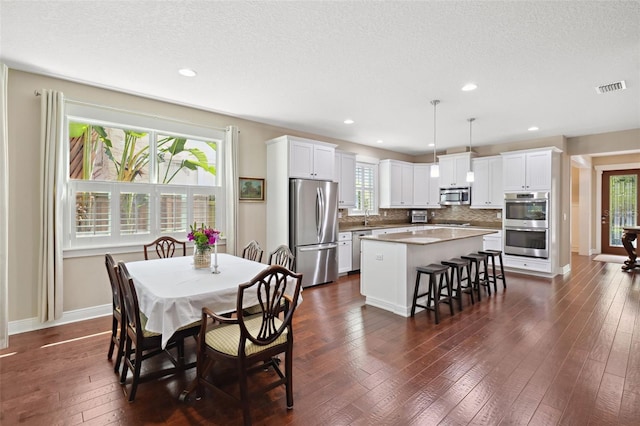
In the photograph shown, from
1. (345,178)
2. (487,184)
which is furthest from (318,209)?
(487,184)

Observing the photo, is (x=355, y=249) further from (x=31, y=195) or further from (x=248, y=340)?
(x=31, y=195)

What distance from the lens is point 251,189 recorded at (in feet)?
17.1

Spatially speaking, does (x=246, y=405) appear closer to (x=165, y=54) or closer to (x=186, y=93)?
(x=165, y=54)

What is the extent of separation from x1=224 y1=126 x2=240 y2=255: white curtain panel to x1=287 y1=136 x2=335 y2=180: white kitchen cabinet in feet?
2.85

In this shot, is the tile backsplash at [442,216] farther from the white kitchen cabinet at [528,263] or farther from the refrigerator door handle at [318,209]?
the refrigerator door handle at [318,209]

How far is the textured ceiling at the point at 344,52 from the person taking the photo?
229 centimetres

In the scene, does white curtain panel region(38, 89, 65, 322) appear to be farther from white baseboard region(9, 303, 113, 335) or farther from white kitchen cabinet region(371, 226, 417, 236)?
white kitchen cabinet region(371, 226, 417, 236)

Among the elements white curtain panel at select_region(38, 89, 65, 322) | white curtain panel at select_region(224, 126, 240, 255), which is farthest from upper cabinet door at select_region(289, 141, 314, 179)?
white curtain panel at select_region(38, 89, 65, 322)

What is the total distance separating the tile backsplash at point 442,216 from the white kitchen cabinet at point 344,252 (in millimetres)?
769

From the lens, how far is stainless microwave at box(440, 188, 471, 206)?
7.27 meters

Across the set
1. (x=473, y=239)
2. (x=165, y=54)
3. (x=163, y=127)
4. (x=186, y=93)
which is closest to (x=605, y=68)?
(x=473, y=239)

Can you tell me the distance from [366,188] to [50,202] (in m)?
5.67

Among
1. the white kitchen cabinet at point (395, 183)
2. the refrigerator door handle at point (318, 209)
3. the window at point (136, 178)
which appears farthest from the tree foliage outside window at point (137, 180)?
the white kitchen cabinet at point (395, 183)

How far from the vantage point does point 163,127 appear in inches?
169
